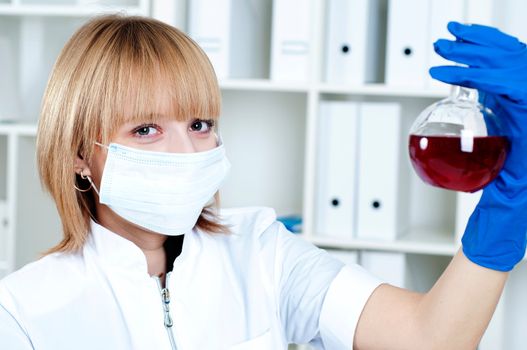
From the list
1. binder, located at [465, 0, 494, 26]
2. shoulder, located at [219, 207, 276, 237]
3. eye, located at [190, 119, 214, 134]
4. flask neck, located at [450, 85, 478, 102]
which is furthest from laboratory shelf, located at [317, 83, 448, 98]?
flask neck, located at [450, 85, 478, 102]

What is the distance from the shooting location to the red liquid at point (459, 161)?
980mm

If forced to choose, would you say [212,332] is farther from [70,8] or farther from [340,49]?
[70,8]

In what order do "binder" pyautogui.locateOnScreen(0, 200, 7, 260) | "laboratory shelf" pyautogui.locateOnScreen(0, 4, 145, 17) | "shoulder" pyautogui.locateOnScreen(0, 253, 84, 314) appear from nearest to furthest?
1. "shoulder" pyautogui.locateOnScreen(0, 253, 84, 314)
2. "laboratory shelf" pyautogui.locateOnScreen(0, 4, 145, 17)
3. "binder" pyautogui.locateOnScreen(0, 200, 7, 260)

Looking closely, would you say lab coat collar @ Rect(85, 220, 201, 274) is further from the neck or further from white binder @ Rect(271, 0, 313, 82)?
white binder @ Rect(271, 0, 313, 82)

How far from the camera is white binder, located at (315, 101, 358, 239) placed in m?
2.18

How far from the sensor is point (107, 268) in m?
1.30

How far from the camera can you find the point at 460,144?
981 mm

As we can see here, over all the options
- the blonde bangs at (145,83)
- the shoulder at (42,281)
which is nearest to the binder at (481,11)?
the blonde bangs at (145,83)

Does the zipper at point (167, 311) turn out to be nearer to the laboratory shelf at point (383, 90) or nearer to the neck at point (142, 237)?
the neck at point (142, 237)

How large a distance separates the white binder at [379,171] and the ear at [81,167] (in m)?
1.00

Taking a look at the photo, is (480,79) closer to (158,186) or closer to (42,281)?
(158,186)

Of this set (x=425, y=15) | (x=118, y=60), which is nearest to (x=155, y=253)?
(x=118, y=60)

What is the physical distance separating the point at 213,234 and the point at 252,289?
0.13m

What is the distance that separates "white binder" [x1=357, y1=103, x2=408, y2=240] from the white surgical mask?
0.91 m
